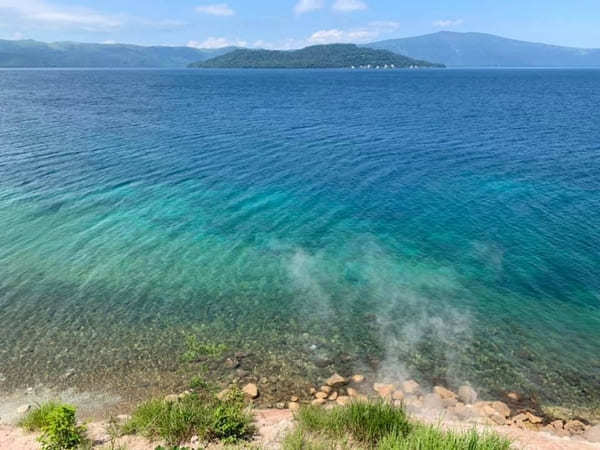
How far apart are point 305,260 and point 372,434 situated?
651 inches

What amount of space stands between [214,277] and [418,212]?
18860 mm

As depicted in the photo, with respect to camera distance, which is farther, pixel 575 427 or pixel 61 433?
pixel 575 427

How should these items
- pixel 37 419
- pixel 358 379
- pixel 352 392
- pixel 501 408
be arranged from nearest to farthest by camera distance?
pixel 37 419 < pixel 501 408 < pixel 352 392 < pixel 358 379

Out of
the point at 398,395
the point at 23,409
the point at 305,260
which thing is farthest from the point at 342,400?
the point at 305,260

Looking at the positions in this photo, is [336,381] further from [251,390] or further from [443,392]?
[443,392]

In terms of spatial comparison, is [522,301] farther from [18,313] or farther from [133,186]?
[133,186]

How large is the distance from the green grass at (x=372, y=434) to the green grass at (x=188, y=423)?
191 cm

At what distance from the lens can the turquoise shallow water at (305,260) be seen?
19500 millimetres

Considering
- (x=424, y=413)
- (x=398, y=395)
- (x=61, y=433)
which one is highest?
(x=61, y=433)

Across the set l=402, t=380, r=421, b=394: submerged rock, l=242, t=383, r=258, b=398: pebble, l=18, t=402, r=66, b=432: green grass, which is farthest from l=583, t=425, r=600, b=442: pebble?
l=18, t=402, r=66, b=432: green grass

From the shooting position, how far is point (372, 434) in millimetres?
12250

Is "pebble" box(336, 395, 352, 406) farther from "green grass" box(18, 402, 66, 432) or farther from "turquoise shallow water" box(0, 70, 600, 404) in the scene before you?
"green grass" box(18, 402, 66, 432)

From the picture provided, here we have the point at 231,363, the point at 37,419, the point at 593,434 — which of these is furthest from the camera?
the point at 231,363

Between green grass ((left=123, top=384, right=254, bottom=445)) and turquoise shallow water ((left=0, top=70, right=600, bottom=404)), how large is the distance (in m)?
4.26
